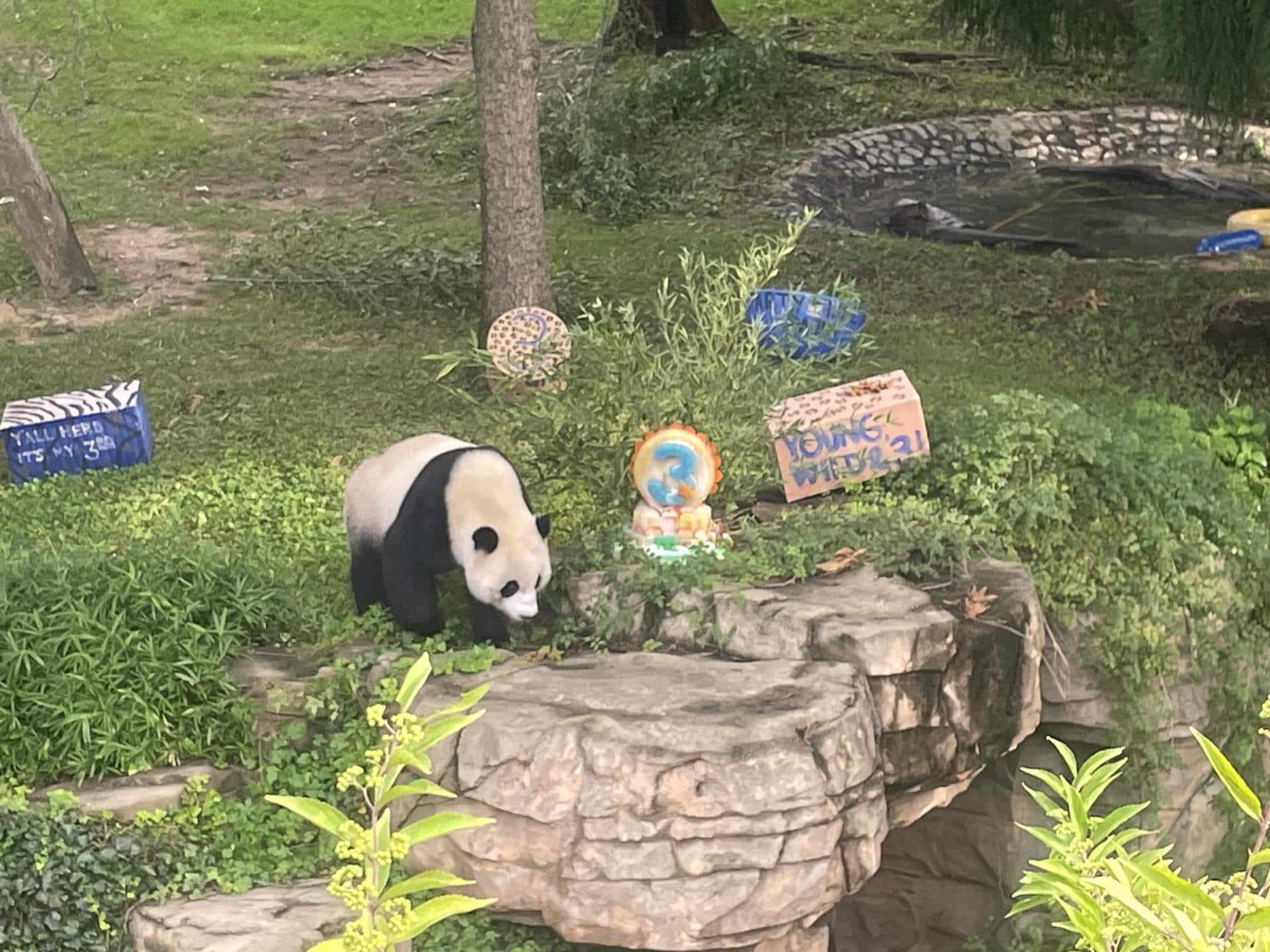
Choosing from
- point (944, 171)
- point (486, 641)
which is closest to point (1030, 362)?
point (486, 641)

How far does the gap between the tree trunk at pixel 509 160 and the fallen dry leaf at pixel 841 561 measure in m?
3.00

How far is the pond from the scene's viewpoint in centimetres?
1080

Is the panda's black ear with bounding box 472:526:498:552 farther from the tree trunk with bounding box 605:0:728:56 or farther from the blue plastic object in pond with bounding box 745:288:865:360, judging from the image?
the tree trunk with bounding box 605:0:728:56

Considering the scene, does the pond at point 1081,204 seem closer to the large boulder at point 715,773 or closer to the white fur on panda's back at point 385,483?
the white fur on panda's back at point 385,483

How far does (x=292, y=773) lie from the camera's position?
12.9ft

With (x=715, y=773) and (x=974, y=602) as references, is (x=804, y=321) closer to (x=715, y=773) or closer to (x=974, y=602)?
(x=974, y=602)

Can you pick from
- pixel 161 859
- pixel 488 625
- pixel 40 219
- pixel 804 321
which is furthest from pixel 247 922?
pixel 40 219

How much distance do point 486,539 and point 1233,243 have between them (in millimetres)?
7432

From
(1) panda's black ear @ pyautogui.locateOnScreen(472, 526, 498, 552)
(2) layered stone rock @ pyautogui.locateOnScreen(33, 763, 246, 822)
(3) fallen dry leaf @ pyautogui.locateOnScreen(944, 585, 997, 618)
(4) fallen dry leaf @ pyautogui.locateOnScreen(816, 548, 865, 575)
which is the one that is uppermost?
(1) panda's black ear @ pyautogui.locateOnScreen(472, 526, 498, 552)

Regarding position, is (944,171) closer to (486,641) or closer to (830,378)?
(830,378)

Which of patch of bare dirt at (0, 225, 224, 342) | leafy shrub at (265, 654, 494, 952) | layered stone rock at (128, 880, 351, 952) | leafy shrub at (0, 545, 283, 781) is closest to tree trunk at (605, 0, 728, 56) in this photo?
patch of bare dirt at (0, 225, 224, 342)

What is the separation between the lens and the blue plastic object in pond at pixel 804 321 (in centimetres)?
527

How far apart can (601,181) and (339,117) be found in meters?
→ 4.63

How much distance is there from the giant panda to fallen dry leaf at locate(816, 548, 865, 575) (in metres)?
0.86
